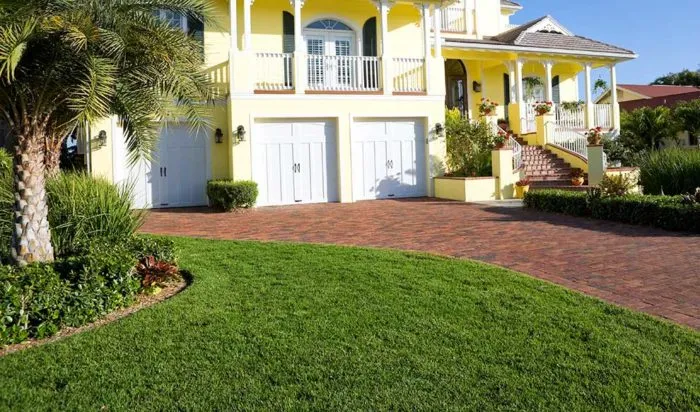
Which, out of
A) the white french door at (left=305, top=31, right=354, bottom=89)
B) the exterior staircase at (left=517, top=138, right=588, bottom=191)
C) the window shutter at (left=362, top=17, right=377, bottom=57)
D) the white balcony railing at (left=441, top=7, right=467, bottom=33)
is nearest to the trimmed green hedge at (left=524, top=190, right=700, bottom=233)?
the exterior staircase at (left=517, top=138, right=588, bottom=191)

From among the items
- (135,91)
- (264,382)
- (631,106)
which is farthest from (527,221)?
(631,106)

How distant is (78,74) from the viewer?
20.9 feet

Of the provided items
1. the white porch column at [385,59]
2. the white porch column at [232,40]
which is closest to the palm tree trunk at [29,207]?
the white porch column at [232,40]

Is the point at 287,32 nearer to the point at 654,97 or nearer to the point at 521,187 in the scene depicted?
the point at 521,187

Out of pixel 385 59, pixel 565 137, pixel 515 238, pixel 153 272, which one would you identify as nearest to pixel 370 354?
pixel 153 272

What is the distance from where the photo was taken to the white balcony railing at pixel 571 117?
2067 centimetres

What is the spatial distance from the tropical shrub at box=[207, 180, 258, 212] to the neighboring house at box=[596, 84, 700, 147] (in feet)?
62.4

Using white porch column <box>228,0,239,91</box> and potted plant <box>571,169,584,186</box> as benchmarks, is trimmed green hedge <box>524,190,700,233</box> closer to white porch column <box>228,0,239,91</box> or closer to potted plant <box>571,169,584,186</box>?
potted plant <box>571,169,584,186</box>

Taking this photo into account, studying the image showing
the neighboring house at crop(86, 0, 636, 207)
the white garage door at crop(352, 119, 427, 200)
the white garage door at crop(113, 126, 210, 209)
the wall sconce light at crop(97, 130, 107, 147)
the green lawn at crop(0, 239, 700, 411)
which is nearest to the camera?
the green lawn at crop(0, 239, 700, 411)

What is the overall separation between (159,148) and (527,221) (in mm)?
10109

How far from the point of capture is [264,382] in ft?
13.0

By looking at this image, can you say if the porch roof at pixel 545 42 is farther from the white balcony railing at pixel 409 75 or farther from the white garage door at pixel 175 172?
the white garage door at pixel 175 172

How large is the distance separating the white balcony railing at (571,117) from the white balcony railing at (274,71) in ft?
33.0

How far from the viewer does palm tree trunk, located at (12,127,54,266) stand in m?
6.47
